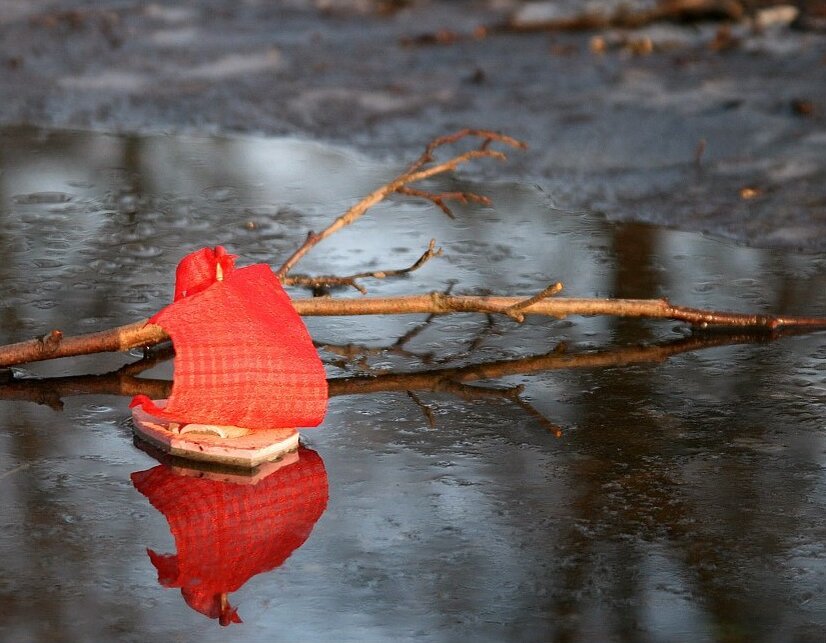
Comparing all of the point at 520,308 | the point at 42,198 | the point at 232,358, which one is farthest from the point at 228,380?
the point at 42,198

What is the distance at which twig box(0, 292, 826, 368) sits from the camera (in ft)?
14.0

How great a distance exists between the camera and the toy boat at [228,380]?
12.2 feet

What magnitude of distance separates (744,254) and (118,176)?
2795 millimetres

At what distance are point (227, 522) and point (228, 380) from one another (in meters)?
0.45

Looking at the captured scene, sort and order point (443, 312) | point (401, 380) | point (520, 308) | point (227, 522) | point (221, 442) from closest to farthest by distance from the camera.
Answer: point (227, 522), point (221, 442), point (401, 380), point (520, 308), point (443, 312)

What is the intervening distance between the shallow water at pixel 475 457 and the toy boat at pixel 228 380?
0.32 ft

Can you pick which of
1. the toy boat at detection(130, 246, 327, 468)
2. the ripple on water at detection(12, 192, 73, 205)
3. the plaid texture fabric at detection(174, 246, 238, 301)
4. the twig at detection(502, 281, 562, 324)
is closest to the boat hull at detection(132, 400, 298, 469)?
the toy boat at detection(130, 246, 327, 468)

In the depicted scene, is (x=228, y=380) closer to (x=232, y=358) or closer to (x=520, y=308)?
(x=232, y=358)

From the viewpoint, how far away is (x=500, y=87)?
8719 millimetres

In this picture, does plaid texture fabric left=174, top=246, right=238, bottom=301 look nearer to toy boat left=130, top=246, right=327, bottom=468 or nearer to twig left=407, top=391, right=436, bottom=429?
toy boat left=130, top=246, right=327, bottom=468

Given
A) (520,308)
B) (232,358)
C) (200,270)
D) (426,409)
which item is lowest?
(426,409)

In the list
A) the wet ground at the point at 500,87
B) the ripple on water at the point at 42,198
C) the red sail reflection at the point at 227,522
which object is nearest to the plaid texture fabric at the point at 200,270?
the red sail reflection at the point at 227,522

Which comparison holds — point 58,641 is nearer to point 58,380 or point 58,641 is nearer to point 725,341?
point 58,380

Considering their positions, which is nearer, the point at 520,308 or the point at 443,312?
the point at 520,308
